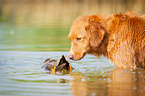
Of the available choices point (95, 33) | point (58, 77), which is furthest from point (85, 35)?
point (58, 77)

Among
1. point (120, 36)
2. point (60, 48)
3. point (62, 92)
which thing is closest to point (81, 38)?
point (120, 36)

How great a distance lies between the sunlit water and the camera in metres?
6.30

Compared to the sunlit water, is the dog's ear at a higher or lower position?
higher

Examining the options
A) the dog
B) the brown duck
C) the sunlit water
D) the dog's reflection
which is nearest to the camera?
the dog's reflection

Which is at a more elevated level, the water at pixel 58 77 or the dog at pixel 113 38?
the dog at pixel 113 38

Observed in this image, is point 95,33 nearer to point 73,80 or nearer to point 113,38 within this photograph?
point 113,38

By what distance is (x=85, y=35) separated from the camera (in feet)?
27.1

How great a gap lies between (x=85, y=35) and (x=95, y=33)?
25cm

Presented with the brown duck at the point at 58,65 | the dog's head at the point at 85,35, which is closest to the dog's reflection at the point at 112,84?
the dog's head at the point at 85,35

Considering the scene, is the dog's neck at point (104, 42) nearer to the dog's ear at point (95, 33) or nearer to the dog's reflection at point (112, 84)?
the dog's ear at point (95, 33)

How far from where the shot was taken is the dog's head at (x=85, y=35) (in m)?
8.20

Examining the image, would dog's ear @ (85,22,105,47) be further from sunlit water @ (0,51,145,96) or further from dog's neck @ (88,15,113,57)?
sunlit water @ (0,51,145,96)

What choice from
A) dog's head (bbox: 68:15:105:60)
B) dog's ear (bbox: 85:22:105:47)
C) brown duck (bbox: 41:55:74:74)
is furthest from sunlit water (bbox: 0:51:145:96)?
dog's ear (bbox: 85:22:105:47)

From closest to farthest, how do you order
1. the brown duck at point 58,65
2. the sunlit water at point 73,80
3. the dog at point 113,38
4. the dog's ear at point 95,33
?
the sunlit water at point 73,80 → the dog at point 113,38 → the dog's ear at point 95,33 → the brown duck at point 58,65
